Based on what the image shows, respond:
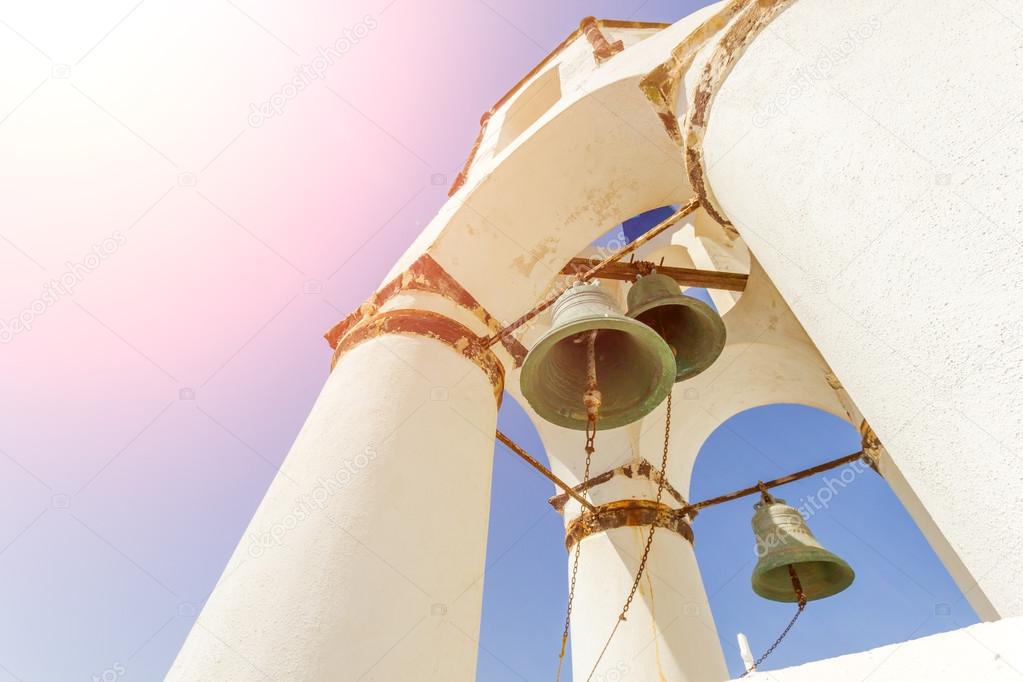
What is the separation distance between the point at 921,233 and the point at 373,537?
1.99m

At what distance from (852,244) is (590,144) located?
268 centimetres

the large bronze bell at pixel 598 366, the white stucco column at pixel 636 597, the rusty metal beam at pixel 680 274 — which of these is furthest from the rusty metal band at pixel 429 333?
the white stucco column at pixel 636 597

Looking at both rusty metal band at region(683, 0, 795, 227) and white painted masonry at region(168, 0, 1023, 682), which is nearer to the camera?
white painted masonry at region(168, 0, 1023, 682)

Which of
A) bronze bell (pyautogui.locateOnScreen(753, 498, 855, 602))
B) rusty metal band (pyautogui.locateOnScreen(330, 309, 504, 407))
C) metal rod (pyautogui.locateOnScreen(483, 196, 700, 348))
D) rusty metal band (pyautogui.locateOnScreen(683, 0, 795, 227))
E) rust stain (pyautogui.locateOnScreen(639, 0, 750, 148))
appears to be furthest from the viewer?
bronze bell (pyautogui.locateOnScreen(753, 498, 855, 602))

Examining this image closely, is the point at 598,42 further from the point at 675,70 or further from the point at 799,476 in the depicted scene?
the point at 799,476

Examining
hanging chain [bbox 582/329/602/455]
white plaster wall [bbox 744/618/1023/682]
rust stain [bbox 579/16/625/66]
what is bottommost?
white plaster wall [bbox 744/618/1023/682]

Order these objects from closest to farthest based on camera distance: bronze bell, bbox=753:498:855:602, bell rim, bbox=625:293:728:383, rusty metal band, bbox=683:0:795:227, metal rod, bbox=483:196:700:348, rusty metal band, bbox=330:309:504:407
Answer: rusty metal band, bbox=683:0:795:227 → rusty metal band, bbox=330:309:504:407 → metal rod, bbox=483:196:700:348 → bell rim, bbox=625:293:728:383 → bronze bell, bbox=753:498:855:602

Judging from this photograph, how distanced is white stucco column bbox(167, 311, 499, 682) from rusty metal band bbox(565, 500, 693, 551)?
2392 mm

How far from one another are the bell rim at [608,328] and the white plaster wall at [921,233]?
2.95 feet

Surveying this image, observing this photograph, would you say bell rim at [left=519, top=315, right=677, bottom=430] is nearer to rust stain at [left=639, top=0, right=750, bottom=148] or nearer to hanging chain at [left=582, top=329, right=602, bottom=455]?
hanging chain at [left=582, top=329, right=602, bottom=455]

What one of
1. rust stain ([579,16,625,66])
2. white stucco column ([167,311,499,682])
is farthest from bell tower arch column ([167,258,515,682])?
rust stain ([579,16,625,66])

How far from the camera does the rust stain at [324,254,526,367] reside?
136 inches

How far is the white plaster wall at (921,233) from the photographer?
3.81 feet

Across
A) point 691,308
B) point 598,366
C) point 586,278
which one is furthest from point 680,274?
point 598,366
